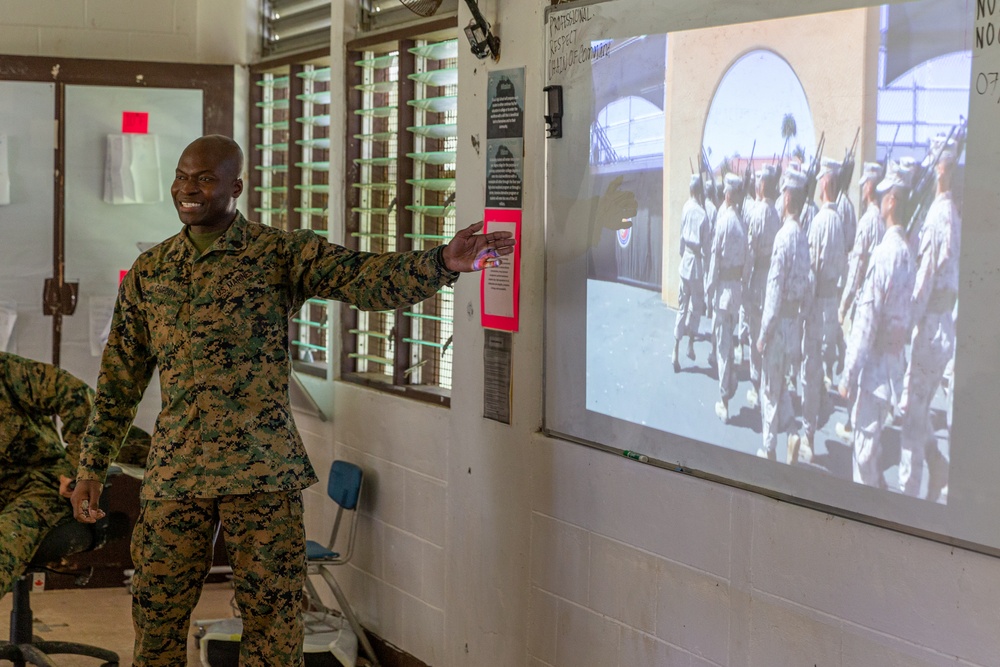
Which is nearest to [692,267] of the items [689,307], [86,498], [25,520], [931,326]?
[689,307]

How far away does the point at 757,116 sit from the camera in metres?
2.44

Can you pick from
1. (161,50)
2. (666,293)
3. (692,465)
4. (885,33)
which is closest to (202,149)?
(666,293)

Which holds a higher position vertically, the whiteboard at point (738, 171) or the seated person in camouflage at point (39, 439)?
the whiteboard at point (738, 171)

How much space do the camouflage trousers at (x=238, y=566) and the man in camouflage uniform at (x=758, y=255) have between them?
1.27 meters

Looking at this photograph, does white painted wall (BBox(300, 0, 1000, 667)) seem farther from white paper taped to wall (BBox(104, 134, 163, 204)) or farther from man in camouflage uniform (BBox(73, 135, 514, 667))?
white paper taped to wall (BBox(104, 134, 163, 204))

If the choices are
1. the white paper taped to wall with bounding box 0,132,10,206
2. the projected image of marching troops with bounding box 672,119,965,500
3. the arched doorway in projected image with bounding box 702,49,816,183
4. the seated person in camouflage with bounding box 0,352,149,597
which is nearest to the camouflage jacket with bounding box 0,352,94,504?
the seated person in camouflage with bounding box 0,352,149,597

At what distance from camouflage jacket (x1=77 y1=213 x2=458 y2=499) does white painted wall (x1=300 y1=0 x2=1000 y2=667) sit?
1.79 ft

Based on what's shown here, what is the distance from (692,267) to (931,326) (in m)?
0.64

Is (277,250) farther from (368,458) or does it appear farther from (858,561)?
(858,561)

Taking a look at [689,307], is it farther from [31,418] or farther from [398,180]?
[31,418]

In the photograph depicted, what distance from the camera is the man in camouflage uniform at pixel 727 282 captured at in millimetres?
2498

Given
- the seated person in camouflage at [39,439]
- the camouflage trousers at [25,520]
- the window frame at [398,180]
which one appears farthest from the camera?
the window frame at [398,180]

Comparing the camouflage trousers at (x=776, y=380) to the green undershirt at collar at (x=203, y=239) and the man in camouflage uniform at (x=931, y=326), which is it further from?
the green undershirt at collar at (x=203, y=239)

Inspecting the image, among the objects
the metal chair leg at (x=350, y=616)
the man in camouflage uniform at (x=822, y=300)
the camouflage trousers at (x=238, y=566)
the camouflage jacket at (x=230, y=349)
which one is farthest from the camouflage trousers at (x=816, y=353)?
the metal chair leg at (x=350, y=616)
